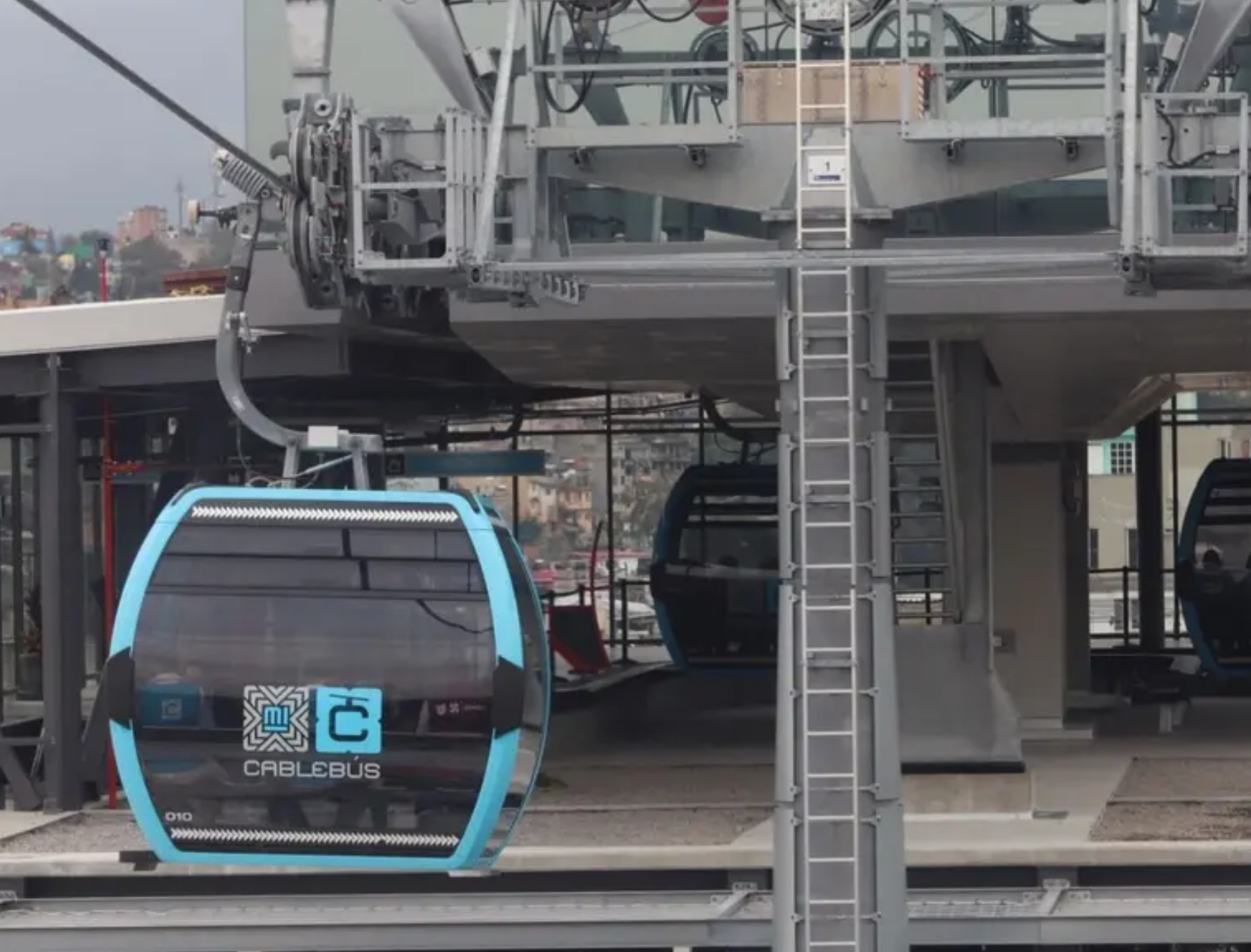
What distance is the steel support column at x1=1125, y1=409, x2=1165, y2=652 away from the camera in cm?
2592

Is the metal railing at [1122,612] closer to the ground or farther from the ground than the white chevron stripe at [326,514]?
closer to the ground

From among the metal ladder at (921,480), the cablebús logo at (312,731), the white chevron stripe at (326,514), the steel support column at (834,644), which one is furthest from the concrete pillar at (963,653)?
the white chevron stripe at (326,514)

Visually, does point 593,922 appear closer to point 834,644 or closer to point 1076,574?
point 834,644

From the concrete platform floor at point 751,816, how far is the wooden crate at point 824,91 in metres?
3.68

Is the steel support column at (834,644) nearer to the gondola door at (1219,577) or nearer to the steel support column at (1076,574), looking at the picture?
the steel support column at (1076,574)

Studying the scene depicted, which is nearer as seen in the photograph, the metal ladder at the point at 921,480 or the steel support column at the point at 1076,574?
the metal ladder at the point at 921,480

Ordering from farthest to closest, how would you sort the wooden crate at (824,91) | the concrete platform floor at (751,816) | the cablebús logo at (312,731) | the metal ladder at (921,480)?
the metal ladder at (921,480) → the concrete platform floor at (751,816) → the wooden crate at (824,91) → the cablebús logo at (312,731)

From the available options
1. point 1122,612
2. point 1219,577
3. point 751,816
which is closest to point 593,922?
point 751,816

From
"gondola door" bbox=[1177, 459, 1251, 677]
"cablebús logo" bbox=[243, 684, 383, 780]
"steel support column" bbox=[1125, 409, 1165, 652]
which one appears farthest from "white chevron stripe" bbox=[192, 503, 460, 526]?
"steel support column" bbox=[1125, 409, 1165, 652]

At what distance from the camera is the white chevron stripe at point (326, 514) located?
959cm

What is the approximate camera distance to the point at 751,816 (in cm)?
1378

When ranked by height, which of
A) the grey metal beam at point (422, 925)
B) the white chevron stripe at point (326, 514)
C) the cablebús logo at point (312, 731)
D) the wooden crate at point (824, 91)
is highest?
the wooden crate at point (824, 91)

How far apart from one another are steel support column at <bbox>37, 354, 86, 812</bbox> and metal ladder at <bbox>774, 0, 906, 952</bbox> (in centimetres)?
727

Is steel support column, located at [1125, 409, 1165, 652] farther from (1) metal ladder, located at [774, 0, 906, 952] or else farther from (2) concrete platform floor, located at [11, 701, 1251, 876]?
(1) metal ladder, located at [774, 0, 906, 952]
